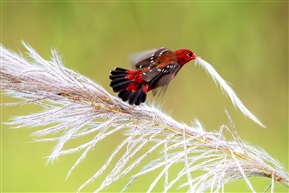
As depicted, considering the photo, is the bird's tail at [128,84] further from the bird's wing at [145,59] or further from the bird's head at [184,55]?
the bird's head at [184,55]

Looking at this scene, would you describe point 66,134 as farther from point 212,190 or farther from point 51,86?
point 212,190

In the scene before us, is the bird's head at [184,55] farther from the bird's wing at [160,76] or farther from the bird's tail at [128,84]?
the bird's tail at [128,84]

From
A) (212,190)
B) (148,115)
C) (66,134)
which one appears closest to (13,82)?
(66,134)

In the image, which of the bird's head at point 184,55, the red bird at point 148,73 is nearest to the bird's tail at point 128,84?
the red bird at point 148,73

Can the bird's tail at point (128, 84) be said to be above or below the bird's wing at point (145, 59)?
below

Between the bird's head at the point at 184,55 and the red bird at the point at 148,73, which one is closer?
the red bird at the point at 148,73

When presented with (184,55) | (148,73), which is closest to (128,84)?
(148,73)

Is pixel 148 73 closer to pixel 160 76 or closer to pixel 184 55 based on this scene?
pixel 160 76

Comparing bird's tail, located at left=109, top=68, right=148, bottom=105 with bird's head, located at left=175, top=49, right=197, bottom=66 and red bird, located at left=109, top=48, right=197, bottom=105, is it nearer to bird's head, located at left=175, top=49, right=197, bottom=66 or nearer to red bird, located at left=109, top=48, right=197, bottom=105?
red bird, located at left=109, top=48, right=197, bottom=105
